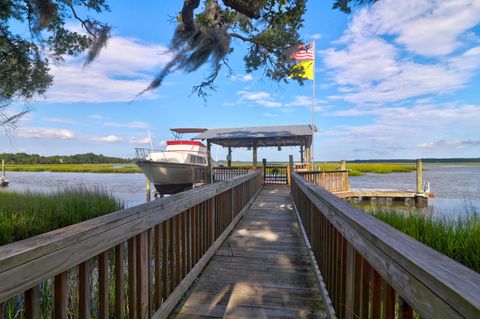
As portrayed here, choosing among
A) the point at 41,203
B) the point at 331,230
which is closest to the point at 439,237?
the point at 331,230

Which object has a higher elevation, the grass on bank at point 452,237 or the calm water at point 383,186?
the grass on bank at point 452,237

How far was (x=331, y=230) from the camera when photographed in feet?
7.32

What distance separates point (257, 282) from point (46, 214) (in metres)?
6.20

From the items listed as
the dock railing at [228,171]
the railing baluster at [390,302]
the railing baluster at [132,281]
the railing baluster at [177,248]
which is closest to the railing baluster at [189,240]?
the railing baluster at [177,248]

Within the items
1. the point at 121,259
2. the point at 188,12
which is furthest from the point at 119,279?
the point at 188,12

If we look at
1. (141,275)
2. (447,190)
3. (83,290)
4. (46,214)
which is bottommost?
(447,190)

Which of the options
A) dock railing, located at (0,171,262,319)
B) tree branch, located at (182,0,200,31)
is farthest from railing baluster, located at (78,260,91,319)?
tree branch, located at (182,0,200,31)

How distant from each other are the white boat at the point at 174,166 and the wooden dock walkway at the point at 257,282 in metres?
10.2

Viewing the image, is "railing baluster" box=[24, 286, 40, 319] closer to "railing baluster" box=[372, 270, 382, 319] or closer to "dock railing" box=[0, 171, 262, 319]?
"dock railing" box=[0, 171, 262, 319]

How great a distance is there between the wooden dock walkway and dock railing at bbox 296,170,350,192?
271 inches

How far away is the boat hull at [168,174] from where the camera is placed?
13817mm

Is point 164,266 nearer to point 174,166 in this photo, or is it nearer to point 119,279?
point 119,279

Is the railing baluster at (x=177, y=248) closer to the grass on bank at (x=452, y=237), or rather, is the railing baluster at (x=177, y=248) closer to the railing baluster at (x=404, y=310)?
the railing baluster at (x=404, y=310)

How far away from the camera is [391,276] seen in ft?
3.28
